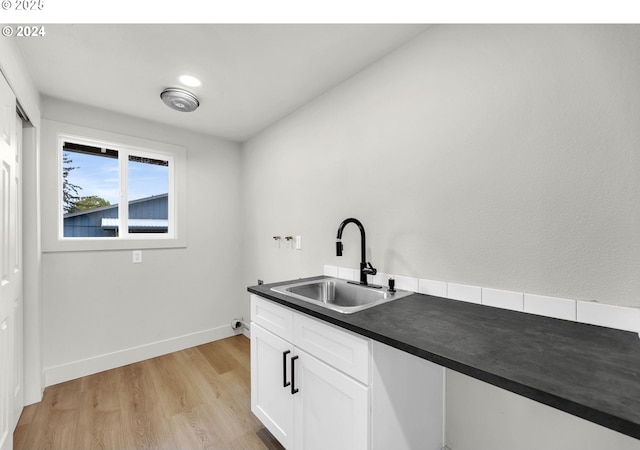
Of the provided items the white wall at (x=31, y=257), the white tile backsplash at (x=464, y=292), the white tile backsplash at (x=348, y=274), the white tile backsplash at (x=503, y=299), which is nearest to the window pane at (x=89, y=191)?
the white wall at (x=31, y=257)

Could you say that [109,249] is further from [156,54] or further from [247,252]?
[156,54]

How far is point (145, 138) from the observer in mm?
2717

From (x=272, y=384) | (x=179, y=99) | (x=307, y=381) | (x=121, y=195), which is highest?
(x=179, y=99)

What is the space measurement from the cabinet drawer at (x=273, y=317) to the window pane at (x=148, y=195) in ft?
5.80

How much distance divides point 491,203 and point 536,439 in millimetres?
964

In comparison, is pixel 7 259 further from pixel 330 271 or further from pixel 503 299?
pixel 503 299

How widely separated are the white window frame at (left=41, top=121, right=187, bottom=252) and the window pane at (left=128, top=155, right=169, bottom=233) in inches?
1.8

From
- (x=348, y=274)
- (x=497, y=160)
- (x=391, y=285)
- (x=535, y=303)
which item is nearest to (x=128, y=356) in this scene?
(x=348, y=274)

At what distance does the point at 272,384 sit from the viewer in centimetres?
155

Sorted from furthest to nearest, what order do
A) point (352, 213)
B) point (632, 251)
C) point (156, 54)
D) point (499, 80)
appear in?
point (352, 213) < point (156, 54) < point (499, 80) < point (632, 251)

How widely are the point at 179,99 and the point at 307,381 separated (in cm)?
214

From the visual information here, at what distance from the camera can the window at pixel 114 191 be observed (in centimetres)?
244

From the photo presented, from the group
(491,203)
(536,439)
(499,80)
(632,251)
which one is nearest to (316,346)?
(536,439)

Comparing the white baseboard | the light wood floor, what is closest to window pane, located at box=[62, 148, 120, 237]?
the white baseboard
